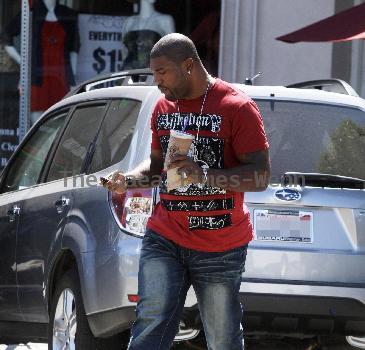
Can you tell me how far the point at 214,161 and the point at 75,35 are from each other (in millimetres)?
7674

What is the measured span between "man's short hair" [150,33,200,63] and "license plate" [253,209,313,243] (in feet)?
3.91

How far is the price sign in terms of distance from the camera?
11805 mm

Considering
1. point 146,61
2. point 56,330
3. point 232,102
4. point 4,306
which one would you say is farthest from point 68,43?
point 232,102

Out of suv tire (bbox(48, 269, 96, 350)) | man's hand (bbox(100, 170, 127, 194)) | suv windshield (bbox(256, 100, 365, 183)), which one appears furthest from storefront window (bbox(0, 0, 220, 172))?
man's hand (bbox(100, 170, 127, 194))

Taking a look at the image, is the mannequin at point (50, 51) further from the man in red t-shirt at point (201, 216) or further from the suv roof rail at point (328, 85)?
the man in red t-shirt at point (201, 216)

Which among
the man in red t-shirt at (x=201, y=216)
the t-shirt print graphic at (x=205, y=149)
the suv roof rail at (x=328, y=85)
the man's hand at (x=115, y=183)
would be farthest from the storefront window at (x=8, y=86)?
the t-shirt print graphic at (x=205, y=149)

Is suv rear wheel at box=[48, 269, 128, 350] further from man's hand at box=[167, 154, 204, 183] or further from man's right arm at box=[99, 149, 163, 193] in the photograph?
man's hand at box=[167, 154, 204, 183]

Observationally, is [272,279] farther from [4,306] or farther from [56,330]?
[4,306]

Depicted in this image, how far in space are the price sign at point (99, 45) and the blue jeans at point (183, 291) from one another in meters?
7.54

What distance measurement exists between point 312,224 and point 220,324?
1118mm

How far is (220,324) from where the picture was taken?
14.6 ft

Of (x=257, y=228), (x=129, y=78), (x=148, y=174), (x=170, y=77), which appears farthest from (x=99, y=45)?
(x=170, y=77)

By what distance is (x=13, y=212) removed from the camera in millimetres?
6633

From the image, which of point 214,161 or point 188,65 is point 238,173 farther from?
point 188,65
